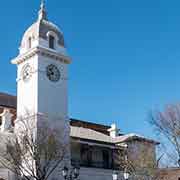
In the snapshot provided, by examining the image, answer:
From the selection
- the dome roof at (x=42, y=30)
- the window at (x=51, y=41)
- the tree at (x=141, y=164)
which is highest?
the dome roof at (x=42, y=30)

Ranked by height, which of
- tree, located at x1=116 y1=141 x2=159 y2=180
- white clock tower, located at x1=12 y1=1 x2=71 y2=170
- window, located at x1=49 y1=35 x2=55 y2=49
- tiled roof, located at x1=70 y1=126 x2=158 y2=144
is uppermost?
window, located at x1=49 y1=35 x2=55 y2=49

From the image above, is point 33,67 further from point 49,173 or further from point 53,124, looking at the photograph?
point 49,173

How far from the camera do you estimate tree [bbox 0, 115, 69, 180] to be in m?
45.5

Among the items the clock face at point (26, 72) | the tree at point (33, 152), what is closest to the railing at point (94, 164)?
the tree at point (33, 152)

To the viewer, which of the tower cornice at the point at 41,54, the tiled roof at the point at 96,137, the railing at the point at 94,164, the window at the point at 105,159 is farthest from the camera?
the window at the point at 105,159

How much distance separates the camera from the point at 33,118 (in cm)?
5150

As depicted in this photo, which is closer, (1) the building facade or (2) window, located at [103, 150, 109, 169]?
(1) the building facade

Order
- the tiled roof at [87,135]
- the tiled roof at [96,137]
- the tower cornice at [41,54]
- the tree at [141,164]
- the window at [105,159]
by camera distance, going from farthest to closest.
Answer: the window at [105,159], the tiled roof at [96,137], the tiled roof at [87,135], the tower cornice at [41,54], the tree at [141,164]

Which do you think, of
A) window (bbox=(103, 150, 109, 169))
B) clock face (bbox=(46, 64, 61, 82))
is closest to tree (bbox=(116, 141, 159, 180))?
window (bbox=(103, 150, 109, 169))

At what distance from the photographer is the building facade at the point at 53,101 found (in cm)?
5312

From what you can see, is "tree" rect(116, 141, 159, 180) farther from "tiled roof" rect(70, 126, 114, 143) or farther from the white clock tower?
the white clock tower

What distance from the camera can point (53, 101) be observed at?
5447 cm

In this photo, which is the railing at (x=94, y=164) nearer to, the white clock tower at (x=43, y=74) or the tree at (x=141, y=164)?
the tree at (x=141, y=164)

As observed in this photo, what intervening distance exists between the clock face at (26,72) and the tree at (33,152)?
271 inches
